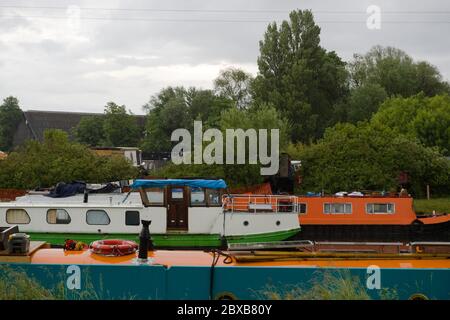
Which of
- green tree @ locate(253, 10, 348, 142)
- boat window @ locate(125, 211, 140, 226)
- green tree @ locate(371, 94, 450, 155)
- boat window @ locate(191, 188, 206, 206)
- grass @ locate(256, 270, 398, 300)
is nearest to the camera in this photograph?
grass @ locate(256, 270, 398, 300)

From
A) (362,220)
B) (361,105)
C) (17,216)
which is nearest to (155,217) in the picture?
(17,216)

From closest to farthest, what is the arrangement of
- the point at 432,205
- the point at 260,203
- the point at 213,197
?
the point at 213,197
the point at 260,203
the point at 432,205

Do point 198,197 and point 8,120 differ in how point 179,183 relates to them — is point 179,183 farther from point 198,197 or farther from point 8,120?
point 8,120

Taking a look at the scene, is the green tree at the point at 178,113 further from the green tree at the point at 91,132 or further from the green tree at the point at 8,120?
the green tree at the point at 8,120

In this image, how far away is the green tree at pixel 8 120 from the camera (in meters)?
74.0

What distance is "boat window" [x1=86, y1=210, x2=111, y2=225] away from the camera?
61.1ft

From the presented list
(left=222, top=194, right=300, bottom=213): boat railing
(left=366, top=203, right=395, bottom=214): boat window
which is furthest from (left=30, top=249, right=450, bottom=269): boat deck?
(left=366, top=203, right=395, bottom=214): boat window

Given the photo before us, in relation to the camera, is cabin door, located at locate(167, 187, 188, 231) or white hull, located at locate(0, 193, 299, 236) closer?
white hull, located at locate(0, 193, 299, 236)

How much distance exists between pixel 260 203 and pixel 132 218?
427 cm

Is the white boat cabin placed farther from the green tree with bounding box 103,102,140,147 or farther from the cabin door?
the green tree with bounding box 103,102,140,147

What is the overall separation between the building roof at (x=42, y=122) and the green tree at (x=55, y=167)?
4182 centimetres

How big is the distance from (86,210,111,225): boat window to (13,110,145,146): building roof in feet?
178

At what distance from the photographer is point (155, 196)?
18672 millimetres

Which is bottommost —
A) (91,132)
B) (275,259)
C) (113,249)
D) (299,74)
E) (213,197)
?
(275,259)
